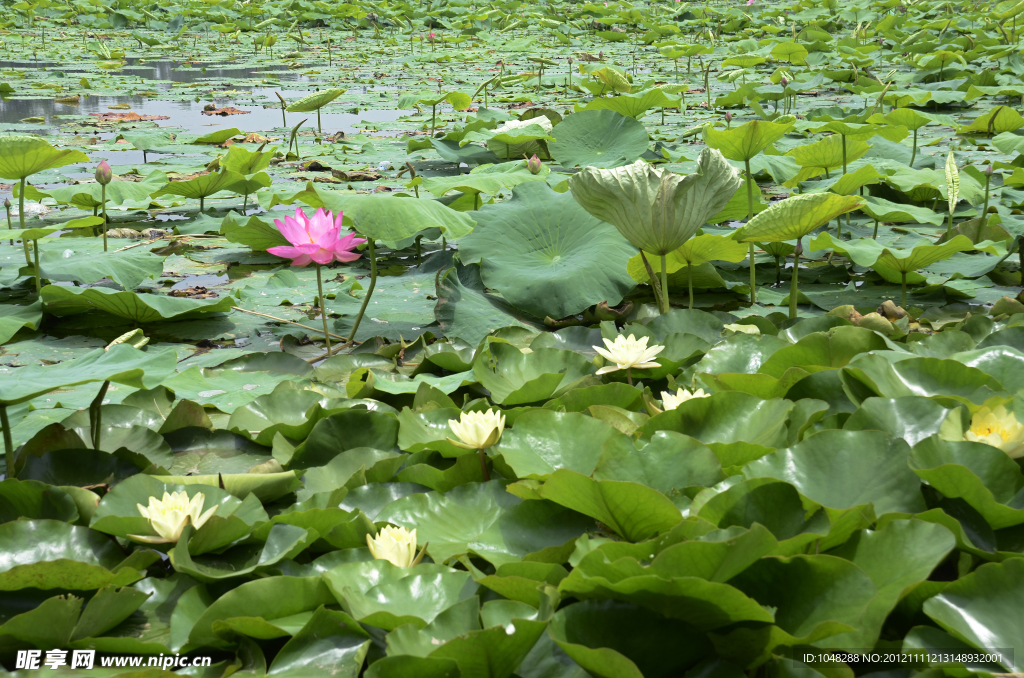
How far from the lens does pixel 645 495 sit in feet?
2.58

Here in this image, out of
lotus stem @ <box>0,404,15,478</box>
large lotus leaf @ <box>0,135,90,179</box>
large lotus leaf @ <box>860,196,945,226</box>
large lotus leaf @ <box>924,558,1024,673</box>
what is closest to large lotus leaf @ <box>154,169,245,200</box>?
large lotus leaf @ <box>0,135,90,179</box>

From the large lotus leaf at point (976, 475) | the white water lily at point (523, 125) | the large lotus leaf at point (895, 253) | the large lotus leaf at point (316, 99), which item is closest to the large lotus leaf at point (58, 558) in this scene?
the large lotus leaf at point (976, 475)

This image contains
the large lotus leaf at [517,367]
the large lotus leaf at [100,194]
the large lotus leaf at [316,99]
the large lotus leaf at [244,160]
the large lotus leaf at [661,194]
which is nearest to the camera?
the large lotus leaf at [517,367]

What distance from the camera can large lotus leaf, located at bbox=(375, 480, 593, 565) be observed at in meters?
0.87

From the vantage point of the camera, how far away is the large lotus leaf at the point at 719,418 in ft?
3.39

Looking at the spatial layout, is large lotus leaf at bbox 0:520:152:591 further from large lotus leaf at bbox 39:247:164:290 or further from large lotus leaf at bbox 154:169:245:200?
large lotus leaf at bbox 154:169:245:200

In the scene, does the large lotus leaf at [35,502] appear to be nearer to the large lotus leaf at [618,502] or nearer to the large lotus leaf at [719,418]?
the large lotus leaf at [618,502]

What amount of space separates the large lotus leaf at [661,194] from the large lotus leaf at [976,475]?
0.78m

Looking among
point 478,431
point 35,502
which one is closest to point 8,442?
point 35,502

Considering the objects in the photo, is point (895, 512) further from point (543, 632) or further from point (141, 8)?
point (141, 8)

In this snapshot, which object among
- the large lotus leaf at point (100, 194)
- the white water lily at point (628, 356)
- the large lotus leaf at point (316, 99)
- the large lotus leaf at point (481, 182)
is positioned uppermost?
the large lotus leaf at point (316, 99)

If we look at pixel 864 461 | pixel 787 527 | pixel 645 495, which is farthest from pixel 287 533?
pixel 864 461

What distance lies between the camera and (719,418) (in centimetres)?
106

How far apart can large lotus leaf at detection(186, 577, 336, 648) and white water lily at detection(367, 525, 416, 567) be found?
0.07 m
